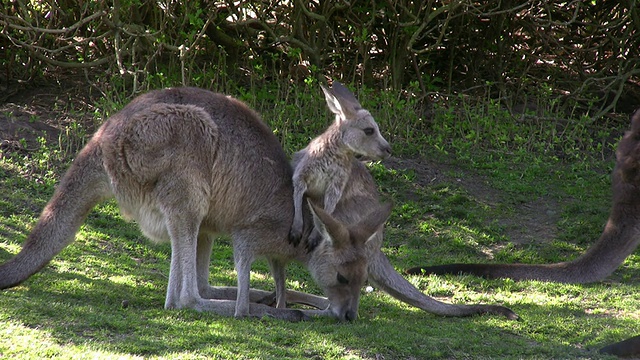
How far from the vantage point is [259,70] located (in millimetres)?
11555

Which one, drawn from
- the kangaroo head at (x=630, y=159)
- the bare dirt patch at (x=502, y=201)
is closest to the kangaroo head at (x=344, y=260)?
the kangaroo head at (x=630, y=159)

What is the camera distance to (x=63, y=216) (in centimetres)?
613

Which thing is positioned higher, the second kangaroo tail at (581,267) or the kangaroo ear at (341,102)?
the kangaroo ear at (341,102)

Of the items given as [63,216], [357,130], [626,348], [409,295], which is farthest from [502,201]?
[63,216]

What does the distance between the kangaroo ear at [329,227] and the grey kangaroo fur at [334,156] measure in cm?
19

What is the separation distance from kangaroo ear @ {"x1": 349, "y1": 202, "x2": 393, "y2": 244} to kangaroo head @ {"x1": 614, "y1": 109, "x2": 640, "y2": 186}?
8.44 ft

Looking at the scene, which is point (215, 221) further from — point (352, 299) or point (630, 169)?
point (630, 169)

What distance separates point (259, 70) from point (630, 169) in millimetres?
5197

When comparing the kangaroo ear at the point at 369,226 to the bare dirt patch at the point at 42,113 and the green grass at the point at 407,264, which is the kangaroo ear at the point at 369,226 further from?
the bare dirt patch at the point at 42,113

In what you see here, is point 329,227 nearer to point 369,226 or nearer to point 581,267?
point 369,226

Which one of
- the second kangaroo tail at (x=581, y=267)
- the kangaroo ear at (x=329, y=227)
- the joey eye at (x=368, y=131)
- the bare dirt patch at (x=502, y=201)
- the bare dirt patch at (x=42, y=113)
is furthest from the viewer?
the bare dirt patch at (x=42, y=113)

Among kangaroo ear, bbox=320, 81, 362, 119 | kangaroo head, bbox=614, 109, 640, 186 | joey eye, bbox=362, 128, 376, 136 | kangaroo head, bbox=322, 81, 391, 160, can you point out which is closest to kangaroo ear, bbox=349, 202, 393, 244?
kangaroo head, bbox=322, 81, 391, 160

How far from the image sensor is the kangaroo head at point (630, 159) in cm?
781

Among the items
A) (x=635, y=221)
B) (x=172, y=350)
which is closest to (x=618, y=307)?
(x=635, y=221)
